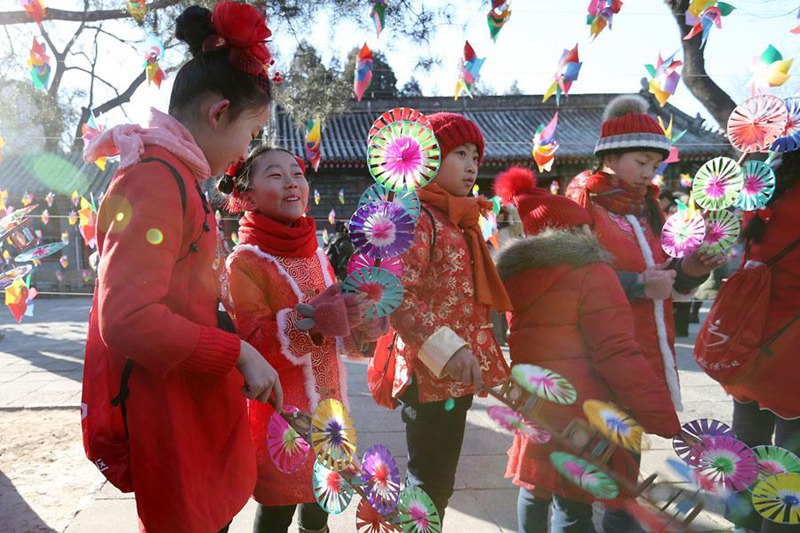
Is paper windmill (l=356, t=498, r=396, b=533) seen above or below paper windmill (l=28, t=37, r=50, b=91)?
below

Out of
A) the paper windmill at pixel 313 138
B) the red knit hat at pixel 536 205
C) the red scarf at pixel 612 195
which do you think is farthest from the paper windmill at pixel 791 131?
the paper windmill at pixel 313 138

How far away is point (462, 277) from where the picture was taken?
5.83 ft

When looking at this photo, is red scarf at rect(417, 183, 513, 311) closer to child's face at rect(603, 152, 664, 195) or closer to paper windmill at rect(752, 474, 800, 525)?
child's face at rect(603, 152, 664, 195)

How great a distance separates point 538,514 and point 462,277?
31.4 inches

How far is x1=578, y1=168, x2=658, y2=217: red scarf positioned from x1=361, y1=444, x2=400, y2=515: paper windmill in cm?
113

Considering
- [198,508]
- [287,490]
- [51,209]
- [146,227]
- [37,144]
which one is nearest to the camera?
[146,227]

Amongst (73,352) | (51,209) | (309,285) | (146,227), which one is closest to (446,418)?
(309,285)

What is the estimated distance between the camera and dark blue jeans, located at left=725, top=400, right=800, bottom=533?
1.72 metres

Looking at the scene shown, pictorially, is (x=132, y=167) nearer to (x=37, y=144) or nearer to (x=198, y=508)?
(x=198, y=508)

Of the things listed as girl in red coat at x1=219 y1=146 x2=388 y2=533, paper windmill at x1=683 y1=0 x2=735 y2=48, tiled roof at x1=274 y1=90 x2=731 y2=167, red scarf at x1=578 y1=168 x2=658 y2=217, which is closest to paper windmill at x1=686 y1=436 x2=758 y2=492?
red scarf at x1=578 y1=168 x2=658 y2=217

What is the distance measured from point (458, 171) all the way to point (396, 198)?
0.40 m

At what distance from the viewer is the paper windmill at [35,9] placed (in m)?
3.13

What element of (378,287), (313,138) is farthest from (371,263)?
(313,138)

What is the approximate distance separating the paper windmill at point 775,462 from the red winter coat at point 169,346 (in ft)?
4.50
